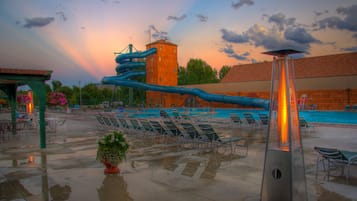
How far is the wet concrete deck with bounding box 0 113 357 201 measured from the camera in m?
5.21

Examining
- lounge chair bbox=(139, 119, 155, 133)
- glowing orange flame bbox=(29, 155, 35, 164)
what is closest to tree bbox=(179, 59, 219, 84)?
lounge chair bbox=(139, 119, 155, 133)

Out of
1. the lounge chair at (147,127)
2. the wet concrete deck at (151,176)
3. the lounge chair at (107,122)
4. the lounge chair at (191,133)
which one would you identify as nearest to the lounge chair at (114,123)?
the lounge chair at (107,122)

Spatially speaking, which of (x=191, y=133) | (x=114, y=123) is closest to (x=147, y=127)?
(x=191, y=133)

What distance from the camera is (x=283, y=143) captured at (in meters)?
4.43

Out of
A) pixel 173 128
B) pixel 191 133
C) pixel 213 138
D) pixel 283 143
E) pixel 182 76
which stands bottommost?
pixel 213 138

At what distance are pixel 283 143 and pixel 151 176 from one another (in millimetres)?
2926

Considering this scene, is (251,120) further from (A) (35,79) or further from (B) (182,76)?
(B) (182,76)

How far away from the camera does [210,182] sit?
5.88 m

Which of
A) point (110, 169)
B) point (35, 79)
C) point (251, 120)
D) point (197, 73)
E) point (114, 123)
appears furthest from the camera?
point (197, 73)

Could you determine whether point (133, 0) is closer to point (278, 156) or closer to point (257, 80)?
point (278, 156)

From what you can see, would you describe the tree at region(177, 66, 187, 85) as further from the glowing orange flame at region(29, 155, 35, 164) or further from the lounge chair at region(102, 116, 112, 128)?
the glowing orange flame at region(29, 155, 35, 164)

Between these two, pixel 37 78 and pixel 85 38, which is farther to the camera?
pixel 85 38

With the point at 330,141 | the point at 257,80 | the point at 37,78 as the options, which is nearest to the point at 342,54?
the point at 257,80

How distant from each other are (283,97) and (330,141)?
25.1ft
